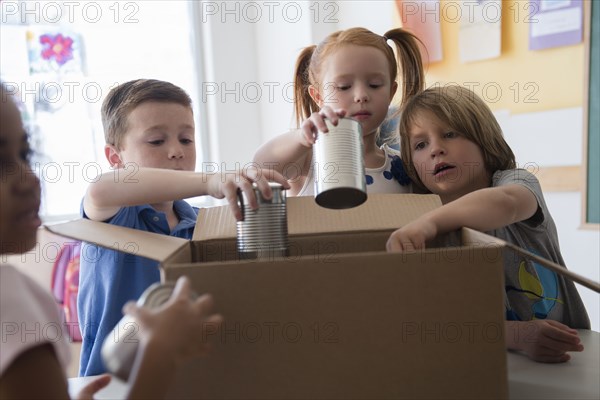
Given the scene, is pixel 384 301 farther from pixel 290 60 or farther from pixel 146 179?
pixel 290 60

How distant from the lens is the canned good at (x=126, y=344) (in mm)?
469

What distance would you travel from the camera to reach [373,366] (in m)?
0.57

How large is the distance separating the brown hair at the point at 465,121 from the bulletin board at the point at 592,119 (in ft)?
2.88

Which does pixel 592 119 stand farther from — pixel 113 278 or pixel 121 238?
pixel 121 238

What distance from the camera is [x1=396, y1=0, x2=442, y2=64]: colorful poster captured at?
2.24 meters

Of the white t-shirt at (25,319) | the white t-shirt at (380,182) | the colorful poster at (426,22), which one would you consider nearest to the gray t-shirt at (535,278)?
the white t-shirt at (380,182)

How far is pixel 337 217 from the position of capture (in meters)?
0.77

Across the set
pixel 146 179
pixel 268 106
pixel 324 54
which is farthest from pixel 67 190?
pixel 146 179

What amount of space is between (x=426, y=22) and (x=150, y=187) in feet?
5.58

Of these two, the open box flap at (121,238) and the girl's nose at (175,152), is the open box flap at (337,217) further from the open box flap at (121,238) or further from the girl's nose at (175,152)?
the girl's nose at (175,152)

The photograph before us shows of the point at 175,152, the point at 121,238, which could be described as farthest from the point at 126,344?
the point at 175,152

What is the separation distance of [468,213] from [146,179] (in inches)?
16.1

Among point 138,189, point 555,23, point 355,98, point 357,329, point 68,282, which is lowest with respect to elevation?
point 68,282

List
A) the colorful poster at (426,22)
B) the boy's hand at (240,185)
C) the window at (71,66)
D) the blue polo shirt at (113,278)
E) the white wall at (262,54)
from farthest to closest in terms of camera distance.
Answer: the white wall at (262,54), the window at (71,66), the colorful poster at (426,22), the blue polo shirt at (113,278), the boy's hand at (240,185)
